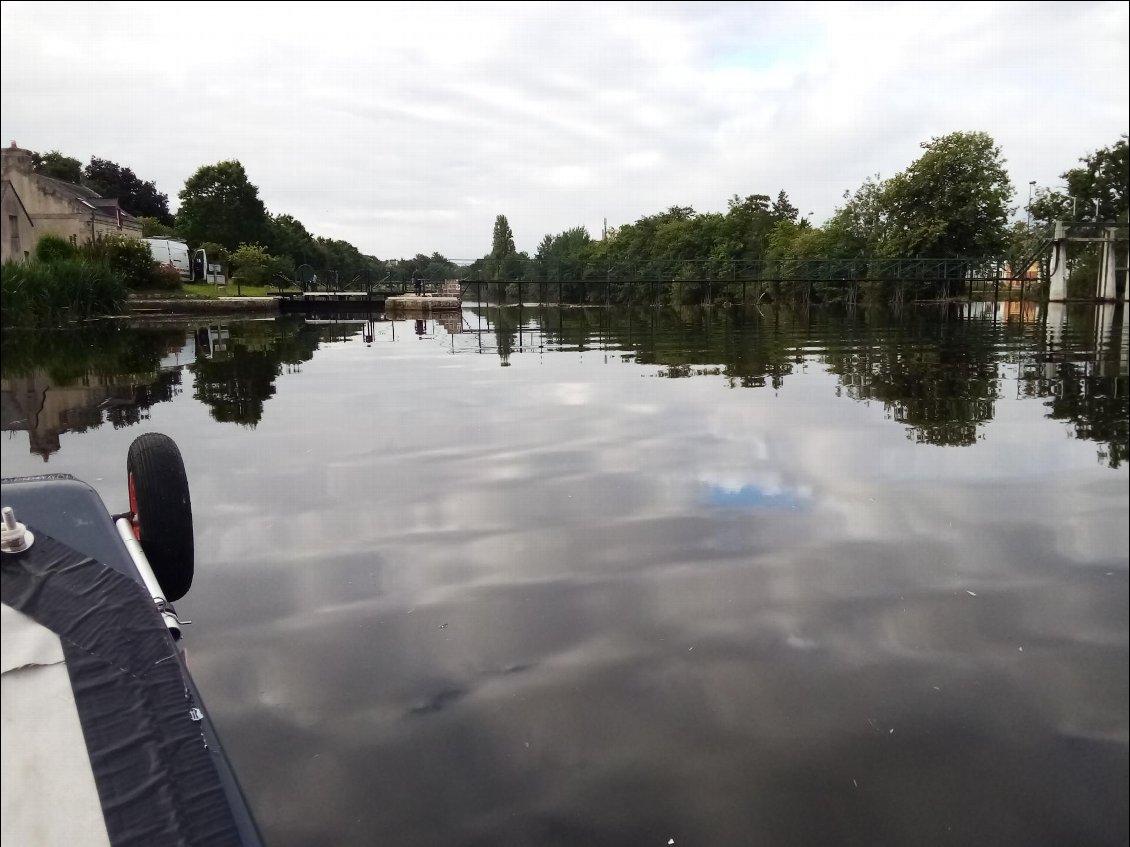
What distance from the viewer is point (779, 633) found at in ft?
11.5

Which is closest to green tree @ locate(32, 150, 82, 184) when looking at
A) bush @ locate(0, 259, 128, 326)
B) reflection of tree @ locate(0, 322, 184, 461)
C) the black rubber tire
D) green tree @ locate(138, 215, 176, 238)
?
bush @ locate(0, 259, 128, 326)

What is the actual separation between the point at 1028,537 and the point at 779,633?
6.38 ft

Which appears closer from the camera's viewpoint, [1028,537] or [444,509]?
[1028,537]

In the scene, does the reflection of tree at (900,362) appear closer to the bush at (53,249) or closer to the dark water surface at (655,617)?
the dark water surface at (655,617)

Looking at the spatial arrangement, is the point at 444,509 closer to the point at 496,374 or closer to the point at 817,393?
the point at 817,393

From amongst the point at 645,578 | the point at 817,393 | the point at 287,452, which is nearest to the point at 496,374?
the point at 817,393

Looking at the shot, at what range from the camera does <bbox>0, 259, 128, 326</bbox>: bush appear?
1.31 metres

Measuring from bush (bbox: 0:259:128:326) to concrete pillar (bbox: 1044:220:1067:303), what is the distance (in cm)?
4380

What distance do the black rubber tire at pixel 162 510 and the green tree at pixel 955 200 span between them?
4930cm

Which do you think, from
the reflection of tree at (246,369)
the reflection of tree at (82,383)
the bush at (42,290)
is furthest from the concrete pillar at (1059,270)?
the bush at (42,290)

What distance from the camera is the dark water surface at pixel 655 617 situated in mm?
2439

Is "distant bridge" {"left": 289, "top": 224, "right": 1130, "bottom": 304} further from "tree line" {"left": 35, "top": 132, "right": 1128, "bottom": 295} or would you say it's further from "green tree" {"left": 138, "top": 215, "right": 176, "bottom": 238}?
"green tree" {"left": 138, "top": 215, "right": 176, "bottom": 238}

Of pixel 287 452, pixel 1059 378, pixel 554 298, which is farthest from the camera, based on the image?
pixel 554 298

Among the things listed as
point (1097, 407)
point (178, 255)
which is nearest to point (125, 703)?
point (1097, 407)
